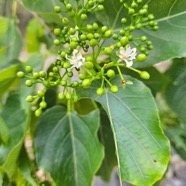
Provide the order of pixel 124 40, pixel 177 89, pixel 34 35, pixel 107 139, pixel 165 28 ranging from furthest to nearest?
pixel 34 35 < pixel 107 139 < pixel 177 89 < pixel 165 28 < pixel 124 40

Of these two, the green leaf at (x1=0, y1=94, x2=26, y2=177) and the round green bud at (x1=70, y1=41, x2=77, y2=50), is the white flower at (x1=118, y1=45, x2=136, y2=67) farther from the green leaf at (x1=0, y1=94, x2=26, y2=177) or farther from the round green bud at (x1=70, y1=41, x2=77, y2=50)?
the green leaf at (x1=0, y1=94, x2=26, y2=177)

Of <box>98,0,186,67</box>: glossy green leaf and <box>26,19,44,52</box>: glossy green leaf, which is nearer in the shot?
<box>98,0,186,67</box>: glossy green leaf

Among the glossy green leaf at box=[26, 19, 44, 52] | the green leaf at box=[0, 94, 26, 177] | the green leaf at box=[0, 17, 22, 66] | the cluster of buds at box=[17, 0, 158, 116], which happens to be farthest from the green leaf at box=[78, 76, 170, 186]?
the glossy green leaf at box=[26, 19, 44, 52]

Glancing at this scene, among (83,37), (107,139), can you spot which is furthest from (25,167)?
(83,37)

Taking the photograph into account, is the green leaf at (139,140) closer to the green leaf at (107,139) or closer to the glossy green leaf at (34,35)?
the green leaf at (107,139)

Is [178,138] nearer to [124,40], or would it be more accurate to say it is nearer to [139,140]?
[139,140]

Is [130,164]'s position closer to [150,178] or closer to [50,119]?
[150,178]
